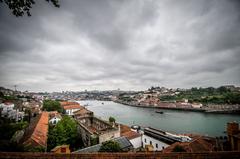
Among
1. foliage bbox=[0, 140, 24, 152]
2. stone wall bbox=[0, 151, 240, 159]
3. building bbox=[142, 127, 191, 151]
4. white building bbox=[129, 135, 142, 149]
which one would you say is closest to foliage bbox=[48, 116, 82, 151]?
white building bbox=[129, 135, 142, 149]

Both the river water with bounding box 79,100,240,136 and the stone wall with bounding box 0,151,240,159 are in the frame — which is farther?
the river water with bounding box 79,100,240,136

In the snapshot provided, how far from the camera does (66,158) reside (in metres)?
3.08

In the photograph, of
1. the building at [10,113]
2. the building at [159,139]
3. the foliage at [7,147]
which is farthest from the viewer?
the building at [10,113]

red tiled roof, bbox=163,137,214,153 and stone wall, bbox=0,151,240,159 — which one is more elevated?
stone wall, bbox=0,151,240,159

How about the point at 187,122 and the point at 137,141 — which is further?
the point at 187,122

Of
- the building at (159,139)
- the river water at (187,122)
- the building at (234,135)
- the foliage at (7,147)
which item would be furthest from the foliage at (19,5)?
the river water at (187,122)

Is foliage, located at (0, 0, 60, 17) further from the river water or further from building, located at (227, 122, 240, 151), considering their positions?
the river water

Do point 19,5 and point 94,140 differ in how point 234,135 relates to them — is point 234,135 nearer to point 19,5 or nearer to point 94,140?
point 19,5

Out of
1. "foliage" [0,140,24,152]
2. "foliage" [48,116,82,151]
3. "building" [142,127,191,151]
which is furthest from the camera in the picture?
"foliage" [48,116,82,151]

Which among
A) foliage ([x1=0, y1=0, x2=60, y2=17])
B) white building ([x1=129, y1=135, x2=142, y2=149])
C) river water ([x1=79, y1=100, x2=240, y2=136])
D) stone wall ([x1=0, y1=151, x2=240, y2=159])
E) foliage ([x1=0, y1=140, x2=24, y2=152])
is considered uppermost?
foliage ([x1=0, y1=0, x2=60, y2=17])

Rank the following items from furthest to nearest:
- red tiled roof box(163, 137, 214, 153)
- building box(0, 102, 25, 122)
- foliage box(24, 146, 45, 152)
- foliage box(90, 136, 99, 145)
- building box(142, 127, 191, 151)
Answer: building box(0, 102, 25, 122) → foliage box(90, 136, 99, 145) → building box(142, 127, 191, 151) → foliage box(24, 146, 45, 152) → red tiled roof box(163, 137, 214, 153)

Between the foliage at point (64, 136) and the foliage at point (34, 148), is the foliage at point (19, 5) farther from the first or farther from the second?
the foliage at point (64, 136)

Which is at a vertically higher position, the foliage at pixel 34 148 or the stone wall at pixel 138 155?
the stone wall at pixel 138 155

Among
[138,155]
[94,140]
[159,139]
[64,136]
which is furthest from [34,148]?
[138,155]
